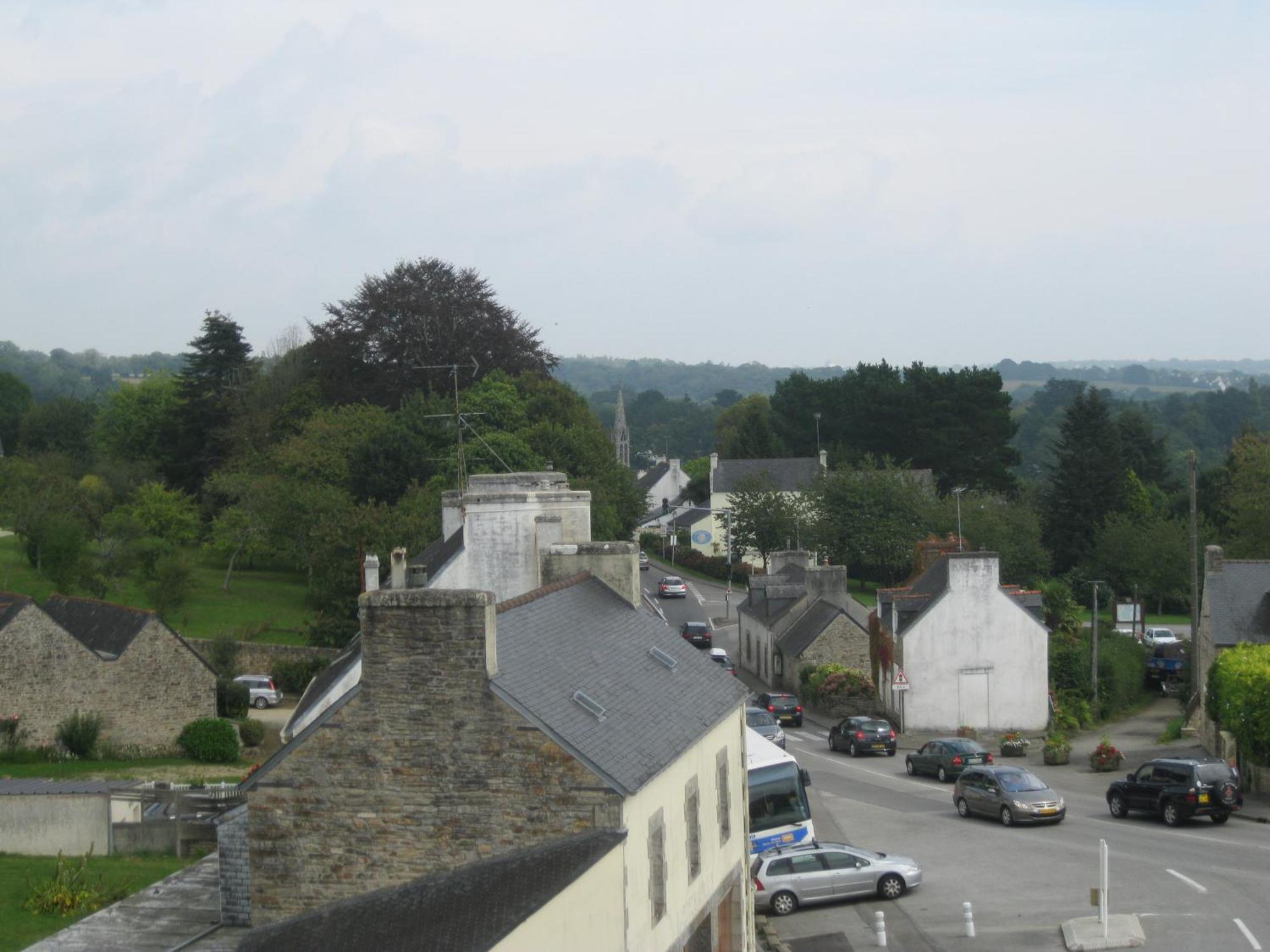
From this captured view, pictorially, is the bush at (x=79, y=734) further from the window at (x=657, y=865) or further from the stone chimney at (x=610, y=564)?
the window at (x=657, y=865)

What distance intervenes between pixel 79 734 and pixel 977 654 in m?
28.9

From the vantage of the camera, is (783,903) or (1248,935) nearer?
(1248,935)

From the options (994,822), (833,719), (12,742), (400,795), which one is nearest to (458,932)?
(400,795)

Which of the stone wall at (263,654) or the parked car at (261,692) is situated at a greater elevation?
the stone wall at (263,654)

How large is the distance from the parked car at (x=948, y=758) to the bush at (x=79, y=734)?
23.7 m

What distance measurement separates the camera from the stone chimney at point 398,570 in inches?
711

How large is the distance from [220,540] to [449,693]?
185 feet

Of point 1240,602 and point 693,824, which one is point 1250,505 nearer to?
point 1240,602

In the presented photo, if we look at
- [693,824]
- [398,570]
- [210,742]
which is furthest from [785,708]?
[398,570]

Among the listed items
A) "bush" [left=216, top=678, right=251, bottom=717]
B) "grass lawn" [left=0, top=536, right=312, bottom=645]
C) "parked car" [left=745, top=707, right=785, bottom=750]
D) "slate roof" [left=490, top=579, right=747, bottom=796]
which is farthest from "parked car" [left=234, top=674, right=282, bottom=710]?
"slate roof" [left=490, top=579, right=747, bottom=796]

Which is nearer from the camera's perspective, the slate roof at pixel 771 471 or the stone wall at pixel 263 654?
the stone wall at pixel 263 654

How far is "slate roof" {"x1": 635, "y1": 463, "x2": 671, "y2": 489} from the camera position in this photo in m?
151

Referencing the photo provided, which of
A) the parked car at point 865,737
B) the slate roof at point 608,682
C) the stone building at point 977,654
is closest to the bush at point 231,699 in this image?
the parked car at point 865,737

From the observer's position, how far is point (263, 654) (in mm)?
56594
